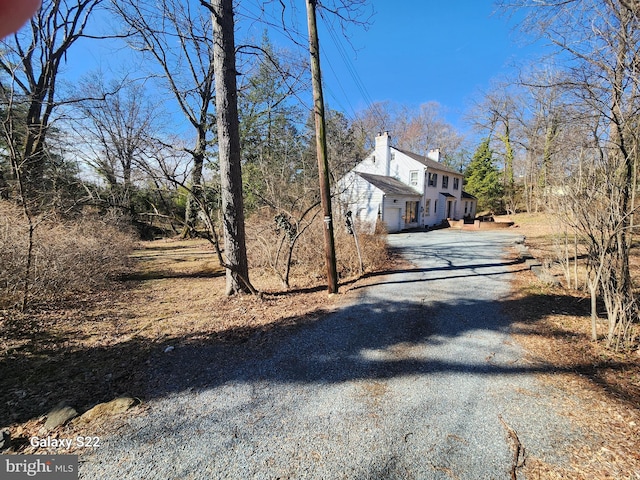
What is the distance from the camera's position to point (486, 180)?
28.7 meters

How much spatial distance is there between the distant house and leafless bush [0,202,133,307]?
1439 cm

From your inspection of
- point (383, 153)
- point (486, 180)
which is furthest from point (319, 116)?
point (486, 180)

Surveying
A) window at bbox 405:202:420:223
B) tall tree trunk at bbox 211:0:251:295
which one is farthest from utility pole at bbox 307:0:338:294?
window at bbox 405:202:420:223

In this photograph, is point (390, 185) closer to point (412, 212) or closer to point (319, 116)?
point (412, 212)

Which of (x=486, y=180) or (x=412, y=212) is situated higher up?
(x=486, y=180)

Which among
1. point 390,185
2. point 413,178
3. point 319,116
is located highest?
point 413,178

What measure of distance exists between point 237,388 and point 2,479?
1642 mm

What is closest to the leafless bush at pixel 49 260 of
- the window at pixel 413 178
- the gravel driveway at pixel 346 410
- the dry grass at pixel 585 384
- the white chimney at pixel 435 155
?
the gravel driveway at pixel 346 410

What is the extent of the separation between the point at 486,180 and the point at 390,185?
14708mm

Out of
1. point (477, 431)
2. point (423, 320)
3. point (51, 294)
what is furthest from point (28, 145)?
point (477, 431)

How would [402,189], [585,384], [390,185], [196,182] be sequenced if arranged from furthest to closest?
[402,189] → [390,185] → [196,182] → [585,384]

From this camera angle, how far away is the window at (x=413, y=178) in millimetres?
22750

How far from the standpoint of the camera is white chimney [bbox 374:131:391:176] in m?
23.0

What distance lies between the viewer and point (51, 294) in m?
5.49
